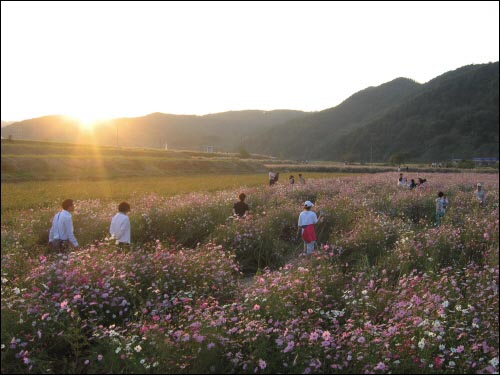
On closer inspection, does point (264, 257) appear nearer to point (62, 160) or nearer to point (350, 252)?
point (350, 252)

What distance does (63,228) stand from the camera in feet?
29.2

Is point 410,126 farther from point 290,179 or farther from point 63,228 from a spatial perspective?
point 63,228

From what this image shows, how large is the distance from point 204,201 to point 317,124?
17248cm

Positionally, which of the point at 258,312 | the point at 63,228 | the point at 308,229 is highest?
the point at 63,228

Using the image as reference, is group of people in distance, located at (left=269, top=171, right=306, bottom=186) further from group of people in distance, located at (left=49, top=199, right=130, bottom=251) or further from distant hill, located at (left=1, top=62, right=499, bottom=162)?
distant hill, located at (left=1, top=62, right=499, bottom=162)

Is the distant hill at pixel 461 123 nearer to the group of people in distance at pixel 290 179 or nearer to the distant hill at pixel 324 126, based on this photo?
the group of people in distance at pixel 290 179

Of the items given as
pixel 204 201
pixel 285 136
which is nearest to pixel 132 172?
pixel 204 201

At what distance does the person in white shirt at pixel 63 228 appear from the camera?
28.7 feet

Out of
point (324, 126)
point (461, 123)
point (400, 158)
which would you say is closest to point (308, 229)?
point (461, 123)

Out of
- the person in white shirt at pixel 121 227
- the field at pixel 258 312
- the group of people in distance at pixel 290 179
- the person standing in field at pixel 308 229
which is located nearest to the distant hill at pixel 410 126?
the group of people in distance at pixel 290 179

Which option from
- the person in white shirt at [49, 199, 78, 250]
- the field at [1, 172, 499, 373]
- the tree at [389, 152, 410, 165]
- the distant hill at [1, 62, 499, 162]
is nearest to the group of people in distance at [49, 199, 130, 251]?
the person in white shirt at [49, 199, 78, 250]

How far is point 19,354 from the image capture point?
4.47m

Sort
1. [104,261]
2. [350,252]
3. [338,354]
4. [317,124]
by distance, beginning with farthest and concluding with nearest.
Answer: [317,124] < [350,252] < [104,261] < [338,354]

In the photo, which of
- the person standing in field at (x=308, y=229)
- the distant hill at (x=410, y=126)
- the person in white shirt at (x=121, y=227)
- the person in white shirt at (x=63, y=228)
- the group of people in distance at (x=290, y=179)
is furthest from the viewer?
the distant hill at (x=410, y=126)
